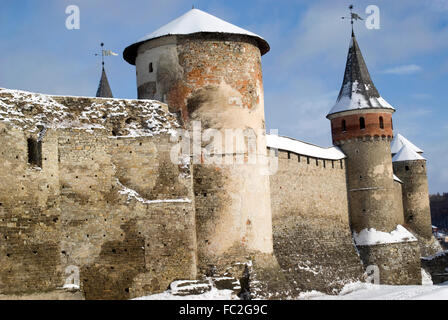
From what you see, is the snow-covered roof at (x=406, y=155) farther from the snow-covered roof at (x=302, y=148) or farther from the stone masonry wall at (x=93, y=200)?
the stone masonry wall at (x=93, y=200)

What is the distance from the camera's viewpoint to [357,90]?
88.2 feet

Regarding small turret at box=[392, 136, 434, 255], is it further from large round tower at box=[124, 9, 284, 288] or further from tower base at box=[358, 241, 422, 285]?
large round tower at box=[124, 9, 284, 288]

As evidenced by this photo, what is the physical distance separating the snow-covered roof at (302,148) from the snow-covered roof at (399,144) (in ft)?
28.0

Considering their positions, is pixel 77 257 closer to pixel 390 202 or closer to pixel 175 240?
pixel 175 240

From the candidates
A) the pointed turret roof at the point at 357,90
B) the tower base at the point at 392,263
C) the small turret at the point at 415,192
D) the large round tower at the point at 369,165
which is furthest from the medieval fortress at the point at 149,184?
the small turret at the point at 415,192

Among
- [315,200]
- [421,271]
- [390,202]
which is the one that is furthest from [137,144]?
[421,271]

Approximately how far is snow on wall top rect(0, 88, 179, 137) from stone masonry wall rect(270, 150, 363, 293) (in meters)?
7.06

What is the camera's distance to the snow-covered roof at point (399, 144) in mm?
34031

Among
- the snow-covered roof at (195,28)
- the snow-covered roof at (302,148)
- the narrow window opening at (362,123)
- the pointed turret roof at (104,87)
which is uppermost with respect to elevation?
the pointed turret roof at (104,87)

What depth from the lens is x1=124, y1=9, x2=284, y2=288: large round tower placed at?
1555cm

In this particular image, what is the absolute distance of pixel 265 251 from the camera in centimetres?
1619

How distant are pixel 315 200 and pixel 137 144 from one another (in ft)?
33.5

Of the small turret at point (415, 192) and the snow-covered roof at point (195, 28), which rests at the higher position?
the snow-covered roof at point (195, 28)

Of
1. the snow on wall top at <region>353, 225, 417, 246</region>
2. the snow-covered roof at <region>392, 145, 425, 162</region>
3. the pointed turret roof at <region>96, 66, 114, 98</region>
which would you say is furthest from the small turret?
the pointed turret roof at <region>96, 66, 114, 98</region>
